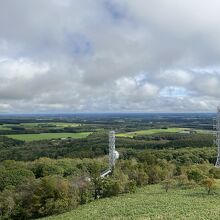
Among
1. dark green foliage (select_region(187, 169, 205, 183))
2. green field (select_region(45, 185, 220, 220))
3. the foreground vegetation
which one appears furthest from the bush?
green field (select_region(45, 185, 220, 220))

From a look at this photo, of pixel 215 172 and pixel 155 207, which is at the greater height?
pixel 215 172

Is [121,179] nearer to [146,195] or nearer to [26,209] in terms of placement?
[146,195]

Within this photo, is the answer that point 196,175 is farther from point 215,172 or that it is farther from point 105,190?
point 105,190

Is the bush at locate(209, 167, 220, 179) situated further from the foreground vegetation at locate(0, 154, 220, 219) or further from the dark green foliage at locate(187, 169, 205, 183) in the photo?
the dark green foliage at locate(187, 169, 205, 183)

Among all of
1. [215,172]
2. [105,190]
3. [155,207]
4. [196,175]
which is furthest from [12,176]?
[215,172]

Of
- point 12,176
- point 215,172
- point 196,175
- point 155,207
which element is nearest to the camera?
point 155,207

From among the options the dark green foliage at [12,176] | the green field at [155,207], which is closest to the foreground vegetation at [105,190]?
the dark green foliage at [12,176]

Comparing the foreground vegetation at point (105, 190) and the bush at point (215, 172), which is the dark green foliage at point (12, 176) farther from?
the bush at point (215, 172)

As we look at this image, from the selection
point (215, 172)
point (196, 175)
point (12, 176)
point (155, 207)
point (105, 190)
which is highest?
point (196, 175)

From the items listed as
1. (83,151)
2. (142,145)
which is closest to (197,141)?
(142,145)
